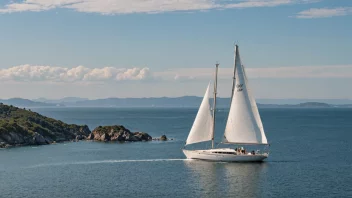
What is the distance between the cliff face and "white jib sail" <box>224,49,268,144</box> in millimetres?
61127

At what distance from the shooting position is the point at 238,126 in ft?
302

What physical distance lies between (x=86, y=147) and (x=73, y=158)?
2286 cm

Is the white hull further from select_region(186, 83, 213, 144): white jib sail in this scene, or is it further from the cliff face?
the cliff face

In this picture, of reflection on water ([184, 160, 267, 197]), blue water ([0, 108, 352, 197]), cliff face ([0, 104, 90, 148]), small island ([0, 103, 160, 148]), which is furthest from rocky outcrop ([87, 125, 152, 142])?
reflection on water ([184, 160, 267, 197])

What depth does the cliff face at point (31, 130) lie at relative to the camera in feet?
413

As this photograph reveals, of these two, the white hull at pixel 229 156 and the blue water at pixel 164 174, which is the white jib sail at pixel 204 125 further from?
the blue water at pixel 164 174

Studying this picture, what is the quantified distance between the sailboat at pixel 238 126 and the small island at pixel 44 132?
49.2 m

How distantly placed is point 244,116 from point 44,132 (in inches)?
2768

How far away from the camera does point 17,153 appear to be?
4277 inches

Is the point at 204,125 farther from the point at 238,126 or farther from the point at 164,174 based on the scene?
the point at 164,174

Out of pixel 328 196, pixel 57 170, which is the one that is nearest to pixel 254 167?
pixel 328 196

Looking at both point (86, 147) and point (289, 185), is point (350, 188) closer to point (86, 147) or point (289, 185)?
point (289, 185)

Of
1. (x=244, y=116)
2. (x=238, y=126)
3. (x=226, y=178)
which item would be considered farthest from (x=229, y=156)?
(x=226, y=178)

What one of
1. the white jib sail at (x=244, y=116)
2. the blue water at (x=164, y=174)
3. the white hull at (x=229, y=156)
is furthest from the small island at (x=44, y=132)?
the white jib sail at (x=244, y=116)
